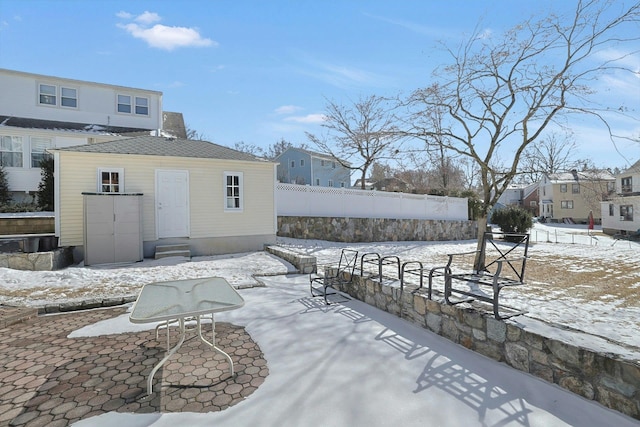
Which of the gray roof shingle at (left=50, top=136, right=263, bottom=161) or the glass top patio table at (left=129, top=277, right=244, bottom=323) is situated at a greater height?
the gray roof shingle at (left=50, top=136, right=263, bottom=161)

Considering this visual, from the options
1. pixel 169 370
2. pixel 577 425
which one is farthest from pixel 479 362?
pixel 169 370

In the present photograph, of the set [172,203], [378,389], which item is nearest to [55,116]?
[172,203]

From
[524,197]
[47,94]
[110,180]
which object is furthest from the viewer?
[524,197]

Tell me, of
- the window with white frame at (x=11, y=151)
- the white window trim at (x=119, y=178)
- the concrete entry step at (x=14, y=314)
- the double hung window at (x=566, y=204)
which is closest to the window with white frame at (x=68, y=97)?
the window with white frame at (x=11, y=151)

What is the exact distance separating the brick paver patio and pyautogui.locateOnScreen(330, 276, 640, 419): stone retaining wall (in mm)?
2222

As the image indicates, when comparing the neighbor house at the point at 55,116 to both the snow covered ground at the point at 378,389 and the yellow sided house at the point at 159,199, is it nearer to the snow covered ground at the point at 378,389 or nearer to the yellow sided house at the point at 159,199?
the yellow sided house at the point at 159,199

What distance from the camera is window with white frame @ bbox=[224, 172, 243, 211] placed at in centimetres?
1033

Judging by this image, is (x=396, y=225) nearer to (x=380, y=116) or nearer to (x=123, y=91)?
(x=380, y=116)

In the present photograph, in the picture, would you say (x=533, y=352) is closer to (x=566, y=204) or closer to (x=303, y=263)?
(x=303, y=263)

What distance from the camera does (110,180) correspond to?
895 cm

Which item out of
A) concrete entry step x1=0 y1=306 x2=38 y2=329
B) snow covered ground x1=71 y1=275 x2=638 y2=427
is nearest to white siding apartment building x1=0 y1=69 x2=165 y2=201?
concrete entry step x1=0 y1=306 x2=38 y2=329

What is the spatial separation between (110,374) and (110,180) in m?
7.50

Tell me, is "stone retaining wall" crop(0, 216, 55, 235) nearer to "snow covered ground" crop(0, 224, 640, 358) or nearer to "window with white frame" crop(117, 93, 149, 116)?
"snow covered ground" crop(0, 224, 640, 358)

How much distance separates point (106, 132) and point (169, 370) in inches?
637
